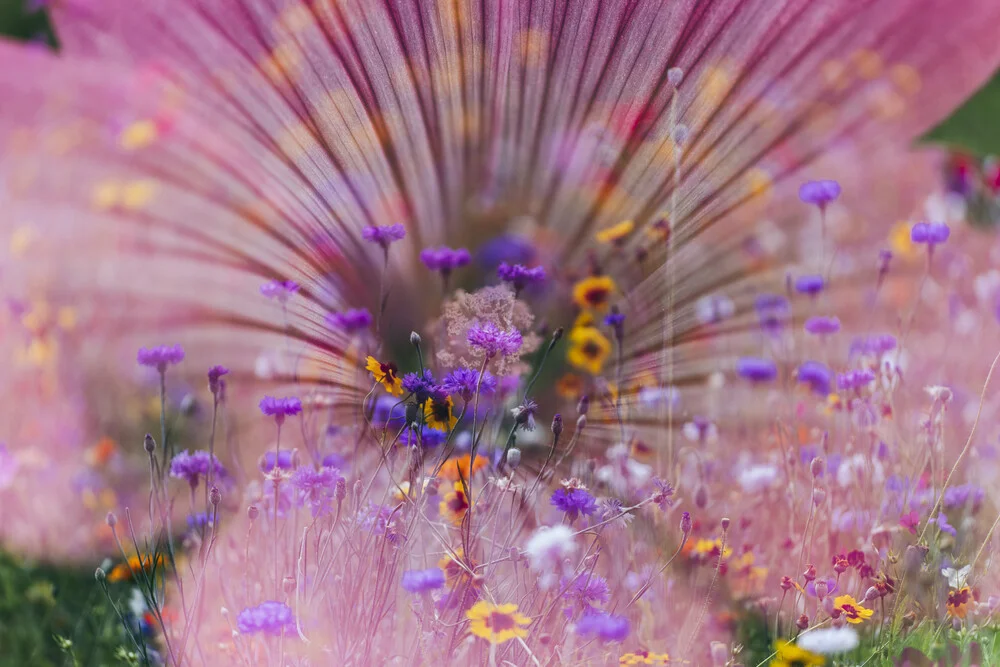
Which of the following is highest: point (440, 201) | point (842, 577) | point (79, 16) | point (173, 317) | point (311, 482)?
point (79, 16)

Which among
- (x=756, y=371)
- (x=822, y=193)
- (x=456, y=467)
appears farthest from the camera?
(x=756, y=371)

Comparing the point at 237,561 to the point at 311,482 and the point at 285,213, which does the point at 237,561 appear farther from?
the point at 285,213

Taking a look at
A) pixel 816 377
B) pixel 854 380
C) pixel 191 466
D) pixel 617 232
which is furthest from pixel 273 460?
pixel 816 377

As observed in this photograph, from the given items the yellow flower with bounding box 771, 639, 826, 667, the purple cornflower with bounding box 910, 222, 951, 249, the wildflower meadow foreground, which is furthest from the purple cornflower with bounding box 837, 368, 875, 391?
the yellow flower with bounding box 771, 639, 826, 667

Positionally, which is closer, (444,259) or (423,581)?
(423,581)

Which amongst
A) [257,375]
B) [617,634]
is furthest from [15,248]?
[617,634]

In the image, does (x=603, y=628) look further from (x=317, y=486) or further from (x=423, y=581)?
(x=317, y=486)
